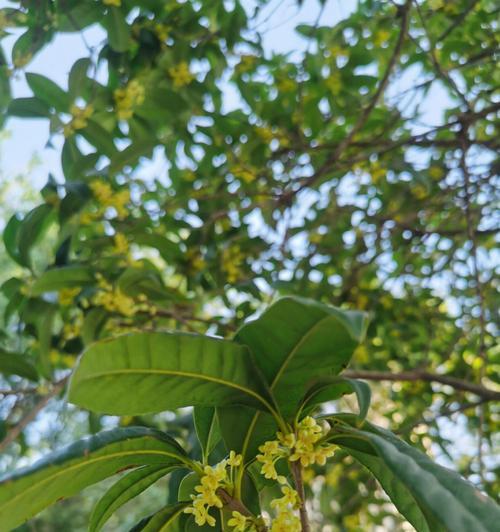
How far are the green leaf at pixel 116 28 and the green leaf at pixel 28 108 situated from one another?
211 millimetres

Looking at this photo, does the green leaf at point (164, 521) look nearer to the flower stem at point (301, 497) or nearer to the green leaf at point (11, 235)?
the flower stem at point (301, 497)

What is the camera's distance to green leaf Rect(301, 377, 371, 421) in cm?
62

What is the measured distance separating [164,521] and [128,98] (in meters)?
1.21

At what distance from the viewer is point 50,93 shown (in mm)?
1644

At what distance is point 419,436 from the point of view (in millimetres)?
1803

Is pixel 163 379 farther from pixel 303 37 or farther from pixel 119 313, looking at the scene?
pixel 303 37

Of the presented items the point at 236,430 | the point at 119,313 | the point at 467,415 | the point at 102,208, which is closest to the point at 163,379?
the point at 236,430

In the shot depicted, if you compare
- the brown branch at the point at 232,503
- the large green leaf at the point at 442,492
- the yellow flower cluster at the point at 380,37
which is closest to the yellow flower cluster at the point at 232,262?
the yellow flower cluster at the point at 380,37

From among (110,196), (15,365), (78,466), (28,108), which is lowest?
(78,466)

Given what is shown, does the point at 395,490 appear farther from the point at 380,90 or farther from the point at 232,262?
the point at 232,262

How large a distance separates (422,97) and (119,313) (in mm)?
973

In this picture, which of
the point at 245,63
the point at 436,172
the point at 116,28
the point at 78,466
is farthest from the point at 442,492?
the point at 436,172

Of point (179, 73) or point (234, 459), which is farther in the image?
point (179, 73)

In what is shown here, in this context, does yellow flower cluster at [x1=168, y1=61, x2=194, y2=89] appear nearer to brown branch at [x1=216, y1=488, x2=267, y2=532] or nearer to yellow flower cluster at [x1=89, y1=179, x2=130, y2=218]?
yellow flower cluster at [x1=89, y1=179, x2=130, y2=218]
